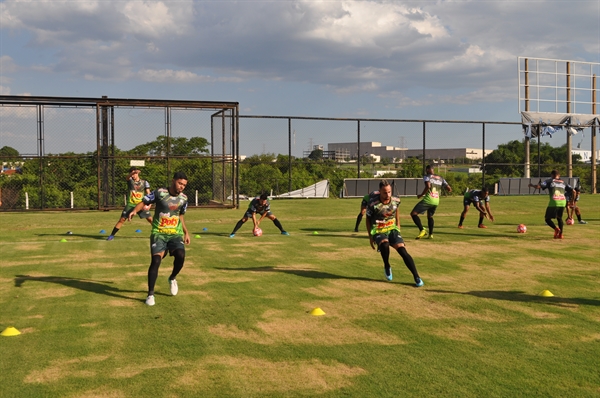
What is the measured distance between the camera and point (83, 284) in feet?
34.7

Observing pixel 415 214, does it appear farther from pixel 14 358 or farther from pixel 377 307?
pixel 14 358

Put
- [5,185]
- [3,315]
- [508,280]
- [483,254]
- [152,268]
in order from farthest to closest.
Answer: [5,185] → [483,254] → [508,280] → [152,268] → [3,315]

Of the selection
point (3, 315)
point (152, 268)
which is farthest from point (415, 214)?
point (3, 315)

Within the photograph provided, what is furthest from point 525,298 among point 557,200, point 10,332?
point 557,200

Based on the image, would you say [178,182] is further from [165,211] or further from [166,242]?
[166,242]

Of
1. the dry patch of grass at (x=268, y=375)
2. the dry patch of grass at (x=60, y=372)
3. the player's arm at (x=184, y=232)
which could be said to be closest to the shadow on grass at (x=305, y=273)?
the player's arm at (x=184, y=232)

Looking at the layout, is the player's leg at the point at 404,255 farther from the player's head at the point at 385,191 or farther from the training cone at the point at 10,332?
the training cone at the point at 10,332

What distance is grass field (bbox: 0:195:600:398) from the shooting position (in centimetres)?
577

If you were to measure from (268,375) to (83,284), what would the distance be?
5.74 m

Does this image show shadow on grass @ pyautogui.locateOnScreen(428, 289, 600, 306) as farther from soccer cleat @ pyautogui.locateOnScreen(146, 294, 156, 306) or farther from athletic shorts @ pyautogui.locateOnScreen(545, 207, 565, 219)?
athletic shorts @ pyautogui.locateOnScreen(545, 207, 565, 219)

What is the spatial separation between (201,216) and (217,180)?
681 cm

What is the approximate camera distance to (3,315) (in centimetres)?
834

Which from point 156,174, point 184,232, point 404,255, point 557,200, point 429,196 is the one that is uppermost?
point 156,174

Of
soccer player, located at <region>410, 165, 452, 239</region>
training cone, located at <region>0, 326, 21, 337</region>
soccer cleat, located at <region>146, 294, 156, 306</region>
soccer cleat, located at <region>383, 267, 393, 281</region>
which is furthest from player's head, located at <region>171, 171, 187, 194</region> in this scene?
soccer player, located at <region>410, 165, 452, 239</region>
